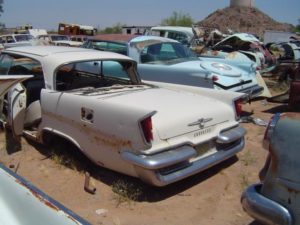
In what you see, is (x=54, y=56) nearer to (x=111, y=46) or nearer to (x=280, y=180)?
(x=280, y=180)

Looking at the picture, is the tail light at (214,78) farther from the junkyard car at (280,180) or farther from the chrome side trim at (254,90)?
the junkyard car at (280,180)

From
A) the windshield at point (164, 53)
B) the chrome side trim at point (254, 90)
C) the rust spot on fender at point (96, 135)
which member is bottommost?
the chrome side trim at point (254, 90)

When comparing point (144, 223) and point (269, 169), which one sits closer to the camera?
point (269, 169)

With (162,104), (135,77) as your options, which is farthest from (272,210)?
Result: (135,77)

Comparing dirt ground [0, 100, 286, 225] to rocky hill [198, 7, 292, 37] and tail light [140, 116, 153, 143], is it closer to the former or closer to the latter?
tail light [140, 116, 153, 143]

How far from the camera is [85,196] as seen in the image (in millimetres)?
3959

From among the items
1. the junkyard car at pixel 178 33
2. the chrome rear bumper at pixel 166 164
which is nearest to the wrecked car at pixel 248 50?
the junkyard car at pixel 178 33

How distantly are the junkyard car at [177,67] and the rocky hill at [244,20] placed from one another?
69.6 meters

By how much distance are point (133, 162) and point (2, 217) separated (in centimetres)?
180

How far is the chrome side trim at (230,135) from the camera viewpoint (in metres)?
4.30

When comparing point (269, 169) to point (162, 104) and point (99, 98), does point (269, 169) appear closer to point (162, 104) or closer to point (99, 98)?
point (162, 104)

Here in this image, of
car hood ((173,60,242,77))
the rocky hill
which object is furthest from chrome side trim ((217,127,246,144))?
the rocky hill

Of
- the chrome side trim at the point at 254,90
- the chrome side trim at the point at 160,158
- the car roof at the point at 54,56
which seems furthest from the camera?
the chrome side trim at the point at 254,90

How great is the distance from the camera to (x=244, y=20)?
8019cm
